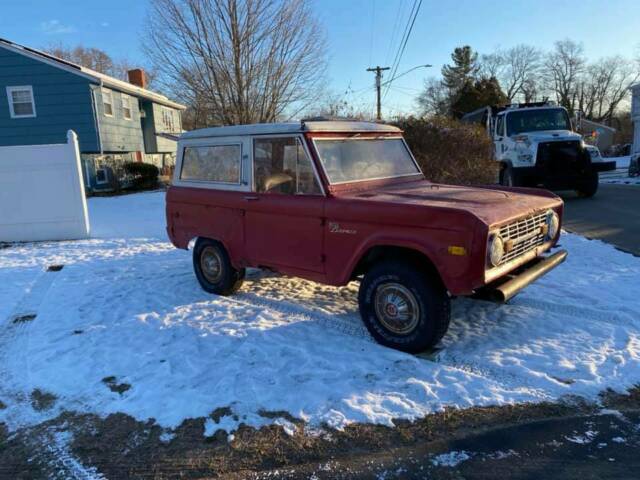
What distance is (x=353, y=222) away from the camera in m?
4.22

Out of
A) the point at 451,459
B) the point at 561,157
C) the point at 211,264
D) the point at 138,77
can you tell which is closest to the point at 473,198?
the point at 451,459

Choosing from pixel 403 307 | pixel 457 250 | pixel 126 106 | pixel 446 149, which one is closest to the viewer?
pixel 457 250

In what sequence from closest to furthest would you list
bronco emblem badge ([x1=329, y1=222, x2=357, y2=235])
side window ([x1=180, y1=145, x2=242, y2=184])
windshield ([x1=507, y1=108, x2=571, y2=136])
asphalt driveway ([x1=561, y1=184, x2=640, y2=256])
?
bronco emblem badge ([x1=329, y1=222, x2=357, y2=235]) < side window ([x1=180, y1=145, x2=242, y2=184]) < asphalt driveway ([x1=561, y1=184, x2=640, y2=256]) < windshield ([x1=507, y1=108, x2=571, y2=136])

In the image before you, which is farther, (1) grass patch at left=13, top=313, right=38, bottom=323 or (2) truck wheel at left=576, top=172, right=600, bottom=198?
(2) truck wheel at left=576, top=172, right=600, bottom=198

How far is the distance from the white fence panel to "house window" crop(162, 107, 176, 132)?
17874 mm

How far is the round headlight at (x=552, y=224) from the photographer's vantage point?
467cm

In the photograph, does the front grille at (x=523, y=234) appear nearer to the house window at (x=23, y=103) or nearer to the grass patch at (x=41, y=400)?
the grass patch at (x=41, y=400)

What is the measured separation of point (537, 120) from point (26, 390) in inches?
523

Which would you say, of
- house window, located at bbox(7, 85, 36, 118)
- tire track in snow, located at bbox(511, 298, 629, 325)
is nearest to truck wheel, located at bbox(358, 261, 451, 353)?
tire track in snow, located at bbox(511, 298, 629, 325)

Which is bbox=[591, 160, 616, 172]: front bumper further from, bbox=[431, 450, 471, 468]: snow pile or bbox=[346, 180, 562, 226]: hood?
bbox=[431, 450, 471, 468]: snow pile

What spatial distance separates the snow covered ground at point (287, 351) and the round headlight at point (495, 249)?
854 millimetres

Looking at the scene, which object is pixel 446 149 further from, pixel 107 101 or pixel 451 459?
pixel 107 101

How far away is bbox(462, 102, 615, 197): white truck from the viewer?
40.0 feet

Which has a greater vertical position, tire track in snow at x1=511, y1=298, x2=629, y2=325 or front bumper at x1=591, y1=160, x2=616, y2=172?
front bumper at x1=591, y1=160, x2=616, y2=172
